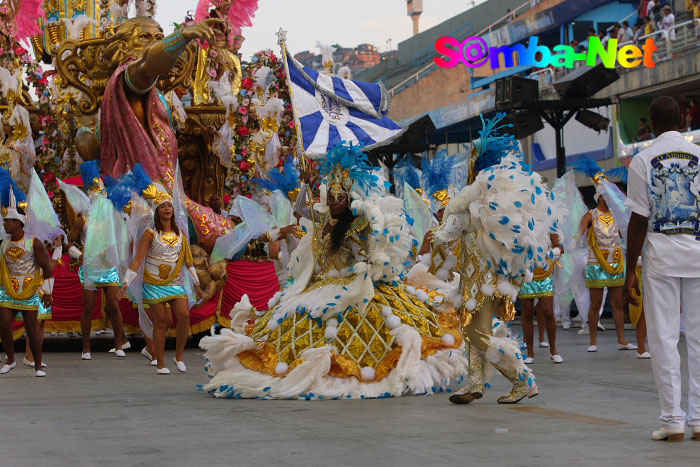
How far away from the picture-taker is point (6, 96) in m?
14.7

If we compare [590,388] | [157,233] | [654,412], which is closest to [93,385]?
[157,233]

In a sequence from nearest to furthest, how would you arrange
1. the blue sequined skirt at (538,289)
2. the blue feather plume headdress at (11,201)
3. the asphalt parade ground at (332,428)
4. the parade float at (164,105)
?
the asphalt parade ground at (332,428) → the blue feather plume headdress at (11,201) → the blue sequined skirt at (538,289) → the parade float at (164,105)

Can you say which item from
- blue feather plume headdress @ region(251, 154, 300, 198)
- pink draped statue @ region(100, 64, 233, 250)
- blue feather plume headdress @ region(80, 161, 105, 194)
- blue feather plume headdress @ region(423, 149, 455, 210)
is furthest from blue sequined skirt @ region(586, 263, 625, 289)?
blue feather plume headdress @ region(80, 161, 105, 194)

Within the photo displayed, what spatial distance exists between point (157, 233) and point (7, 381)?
1.94m

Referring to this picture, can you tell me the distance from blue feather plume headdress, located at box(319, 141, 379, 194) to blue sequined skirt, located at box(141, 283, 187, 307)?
8.44 ft

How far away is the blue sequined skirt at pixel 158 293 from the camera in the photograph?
1029 centimetres

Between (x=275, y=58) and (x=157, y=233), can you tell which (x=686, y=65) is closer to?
(x=275, y=58)

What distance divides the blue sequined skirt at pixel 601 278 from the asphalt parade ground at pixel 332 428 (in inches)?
111

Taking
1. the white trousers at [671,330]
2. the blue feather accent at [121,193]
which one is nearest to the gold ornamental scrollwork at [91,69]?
the blue feather accent at [121,193]

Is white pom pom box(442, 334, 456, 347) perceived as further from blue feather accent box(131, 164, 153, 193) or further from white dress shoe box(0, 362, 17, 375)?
white dress shoe box(0, 362, 17, 375)

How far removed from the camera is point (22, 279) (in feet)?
34.3

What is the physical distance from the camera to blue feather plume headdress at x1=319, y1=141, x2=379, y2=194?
332 inches

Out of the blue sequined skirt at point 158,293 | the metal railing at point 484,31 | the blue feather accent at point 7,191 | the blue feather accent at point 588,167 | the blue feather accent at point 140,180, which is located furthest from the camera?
the metal railing at point 484,31

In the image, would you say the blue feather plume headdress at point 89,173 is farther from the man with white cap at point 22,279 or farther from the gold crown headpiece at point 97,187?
the man with white cap at point 22,279
